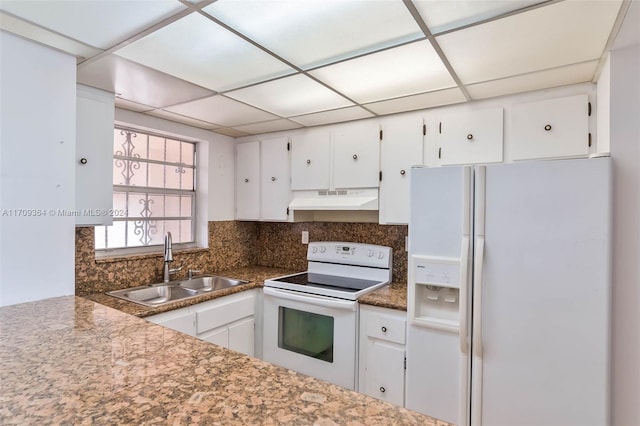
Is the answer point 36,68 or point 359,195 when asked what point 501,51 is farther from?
point 36,68

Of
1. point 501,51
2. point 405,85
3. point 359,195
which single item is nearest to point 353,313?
point 359,195

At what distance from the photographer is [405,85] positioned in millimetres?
2029

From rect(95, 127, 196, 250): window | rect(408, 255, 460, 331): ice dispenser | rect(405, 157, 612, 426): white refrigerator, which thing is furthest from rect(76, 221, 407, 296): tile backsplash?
rect(405, 157, 612, 426): white refrigerator

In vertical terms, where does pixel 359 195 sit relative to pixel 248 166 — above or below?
below

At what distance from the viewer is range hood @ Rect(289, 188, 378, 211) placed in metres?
2.65

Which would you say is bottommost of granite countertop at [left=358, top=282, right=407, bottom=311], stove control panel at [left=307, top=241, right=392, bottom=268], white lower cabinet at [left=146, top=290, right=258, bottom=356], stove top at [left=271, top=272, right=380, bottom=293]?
white lower cabinet at [left=146, top=290, right=258, bottom=356]

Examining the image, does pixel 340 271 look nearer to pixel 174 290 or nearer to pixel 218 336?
pixel 218 336

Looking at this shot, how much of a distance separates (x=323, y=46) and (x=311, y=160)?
1441 mm

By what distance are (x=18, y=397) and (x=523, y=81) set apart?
248 cm

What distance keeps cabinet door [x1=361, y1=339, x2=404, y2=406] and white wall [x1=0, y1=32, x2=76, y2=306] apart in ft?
5.80

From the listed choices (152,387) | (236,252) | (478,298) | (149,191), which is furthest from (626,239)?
(149,191)

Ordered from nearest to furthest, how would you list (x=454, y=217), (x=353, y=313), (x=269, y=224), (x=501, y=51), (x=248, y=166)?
(x=501, y=51) < (x=454, y=217) < (x=353, y=313) < (x=248, y=166) < (x=269, y=224)

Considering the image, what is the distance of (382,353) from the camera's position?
7.23 ft

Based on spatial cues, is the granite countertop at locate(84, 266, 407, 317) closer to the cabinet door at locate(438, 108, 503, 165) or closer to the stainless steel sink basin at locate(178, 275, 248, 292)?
the stainless steel sink basin at locate(178, 275, 248, 292)
